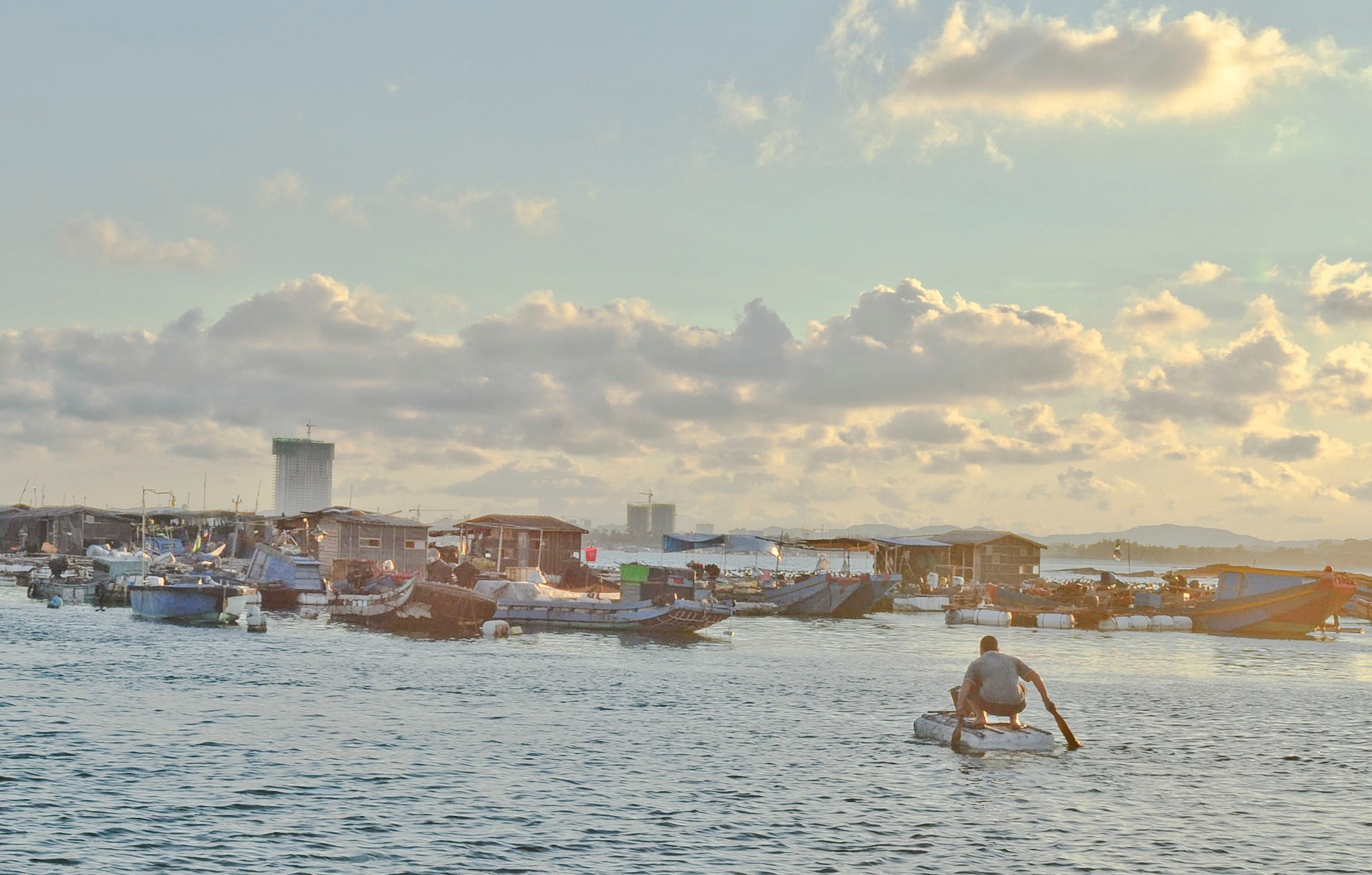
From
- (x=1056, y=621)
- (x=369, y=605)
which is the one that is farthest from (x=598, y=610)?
(x=1056, y=621)

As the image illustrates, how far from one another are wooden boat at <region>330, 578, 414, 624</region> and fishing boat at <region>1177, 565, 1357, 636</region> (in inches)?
2105

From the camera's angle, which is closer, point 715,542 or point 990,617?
point 990,617

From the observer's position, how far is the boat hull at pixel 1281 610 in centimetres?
7600

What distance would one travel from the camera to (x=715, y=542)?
93875mm

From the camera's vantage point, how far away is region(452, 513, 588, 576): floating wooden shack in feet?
322

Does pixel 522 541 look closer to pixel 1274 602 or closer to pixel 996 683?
pixel 1274 602

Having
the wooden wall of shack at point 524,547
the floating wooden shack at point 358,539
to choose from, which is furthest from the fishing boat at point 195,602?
the wooden wall of shack at point 524,547

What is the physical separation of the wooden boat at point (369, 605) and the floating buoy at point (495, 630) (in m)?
5.11

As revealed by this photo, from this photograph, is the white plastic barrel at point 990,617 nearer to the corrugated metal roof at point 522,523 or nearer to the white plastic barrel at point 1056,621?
the white plastic barrel at point 1056,621

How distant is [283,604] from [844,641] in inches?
1544

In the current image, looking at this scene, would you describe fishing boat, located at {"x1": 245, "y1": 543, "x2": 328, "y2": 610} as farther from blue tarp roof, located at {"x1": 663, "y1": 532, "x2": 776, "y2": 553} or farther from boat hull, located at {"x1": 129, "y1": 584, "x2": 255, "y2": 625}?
blue tarp roof, located at {"x1": 663, "y1": 532, "x2": 776, "y2": 553}

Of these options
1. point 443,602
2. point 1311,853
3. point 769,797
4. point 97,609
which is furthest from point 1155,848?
point 97,609

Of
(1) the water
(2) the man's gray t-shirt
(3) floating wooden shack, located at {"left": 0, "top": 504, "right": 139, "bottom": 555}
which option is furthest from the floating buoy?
(3) floating wooden shack, located at {"left": 0, "top": 504, "right": 139, "bottom": 555}

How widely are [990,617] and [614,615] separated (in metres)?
32.7
